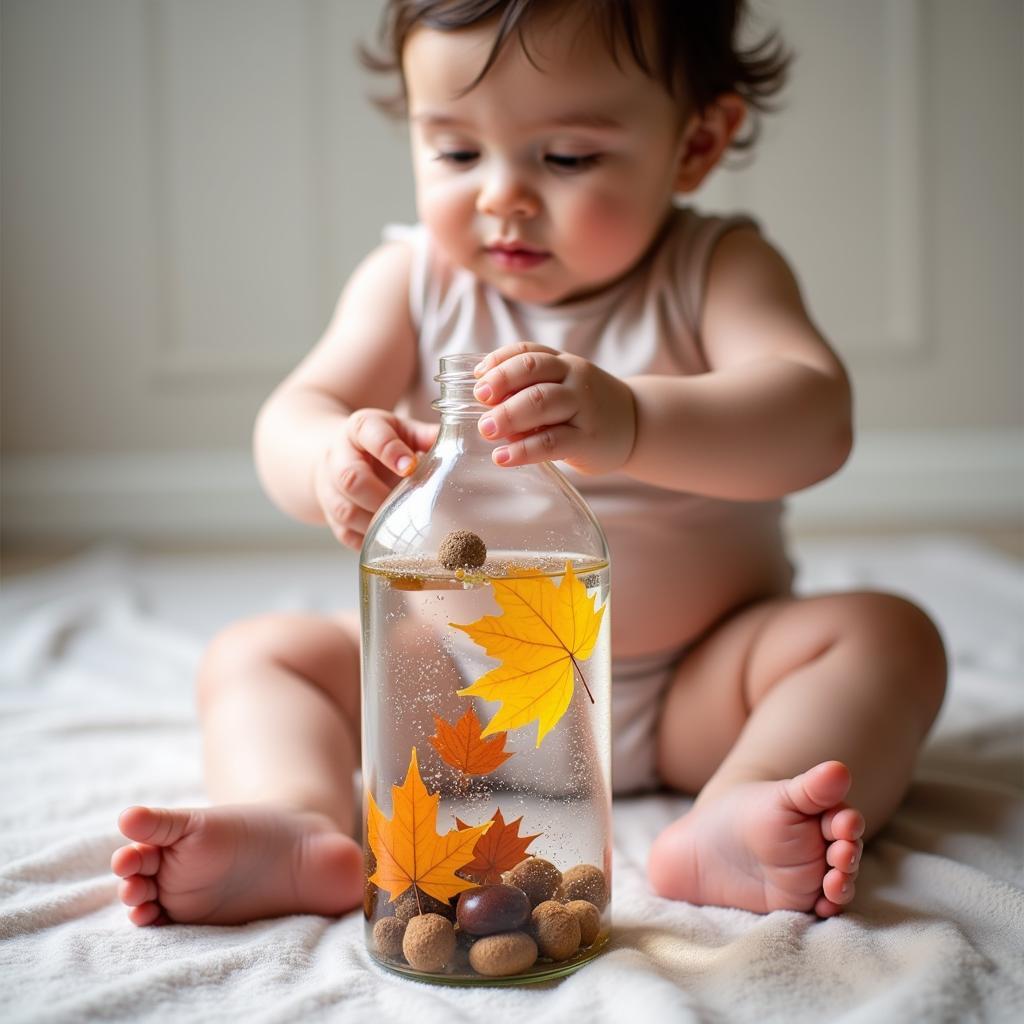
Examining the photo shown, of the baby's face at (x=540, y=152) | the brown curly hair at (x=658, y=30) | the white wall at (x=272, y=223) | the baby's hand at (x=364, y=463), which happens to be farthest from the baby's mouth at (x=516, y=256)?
the white wall at (x=272, y=223)

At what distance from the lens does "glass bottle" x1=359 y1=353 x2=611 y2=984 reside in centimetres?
60

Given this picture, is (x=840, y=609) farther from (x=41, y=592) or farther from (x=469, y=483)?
(x=41, y=592)

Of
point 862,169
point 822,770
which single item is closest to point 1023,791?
point 822,770

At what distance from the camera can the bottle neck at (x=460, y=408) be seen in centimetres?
63

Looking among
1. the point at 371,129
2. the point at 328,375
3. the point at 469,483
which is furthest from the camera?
the point at 371,129

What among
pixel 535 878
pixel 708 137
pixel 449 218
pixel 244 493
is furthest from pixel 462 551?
pixel 244 493

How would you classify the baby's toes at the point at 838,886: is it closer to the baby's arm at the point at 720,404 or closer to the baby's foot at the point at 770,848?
the baby's foot at the point at 770,848

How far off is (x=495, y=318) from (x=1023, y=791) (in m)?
0.51

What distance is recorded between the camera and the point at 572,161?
0.87 m

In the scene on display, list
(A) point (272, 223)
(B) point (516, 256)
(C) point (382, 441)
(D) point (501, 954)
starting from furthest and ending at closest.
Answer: (A) point (272, 223)
(B) point (516, 256)
(C) point (382, 441)
(D) point (501, 954)

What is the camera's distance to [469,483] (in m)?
0.63

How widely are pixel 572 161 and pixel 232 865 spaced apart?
0.50 metres

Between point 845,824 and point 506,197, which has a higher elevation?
A: point 506,197

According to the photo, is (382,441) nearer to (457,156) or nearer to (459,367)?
(459,367)
